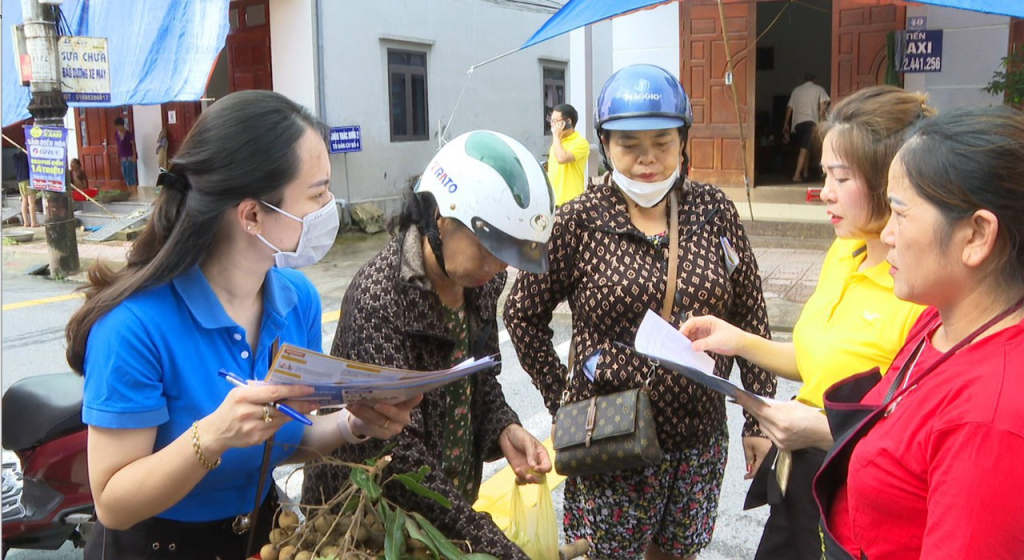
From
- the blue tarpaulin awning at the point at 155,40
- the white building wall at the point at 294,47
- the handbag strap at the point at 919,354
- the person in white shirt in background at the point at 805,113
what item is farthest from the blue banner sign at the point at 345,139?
the handbag strap at the point at 919,354

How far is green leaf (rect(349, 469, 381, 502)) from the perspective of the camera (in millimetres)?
1744

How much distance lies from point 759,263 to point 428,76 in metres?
8.72

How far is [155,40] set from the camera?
11.7 m

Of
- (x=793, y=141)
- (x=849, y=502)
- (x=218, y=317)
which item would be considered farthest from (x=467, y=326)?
(x=793, y=141)

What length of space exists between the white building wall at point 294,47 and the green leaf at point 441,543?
12412 mm

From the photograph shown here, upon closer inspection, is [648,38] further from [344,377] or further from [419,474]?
[344,377]

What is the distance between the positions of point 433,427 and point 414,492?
0.91 feet

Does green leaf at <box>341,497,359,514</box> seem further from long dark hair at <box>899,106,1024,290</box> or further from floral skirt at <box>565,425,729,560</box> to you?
long dark hair at <box>899,106,1024,290</box>

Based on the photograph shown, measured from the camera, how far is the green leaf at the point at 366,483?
174 cm

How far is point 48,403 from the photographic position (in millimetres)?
3207

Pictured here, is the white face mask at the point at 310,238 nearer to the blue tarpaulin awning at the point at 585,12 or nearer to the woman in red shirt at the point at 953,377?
the woman in red shirt at the point at 953,377

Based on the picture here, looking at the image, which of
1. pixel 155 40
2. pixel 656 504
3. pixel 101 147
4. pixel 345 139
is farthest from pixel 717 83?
pixel 101 147

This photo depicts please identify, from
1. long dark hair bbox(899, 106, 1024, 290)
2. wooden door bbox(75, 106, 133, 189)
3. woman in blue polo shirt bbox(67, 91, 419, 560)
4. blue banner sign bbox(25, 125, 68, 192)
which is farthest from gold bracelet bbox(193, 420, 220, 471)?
wooden door bbox(75, 106, 133, 189)

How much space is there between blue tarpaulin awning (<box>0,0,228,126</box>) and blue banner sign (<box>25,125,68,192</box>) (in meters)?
1.97
